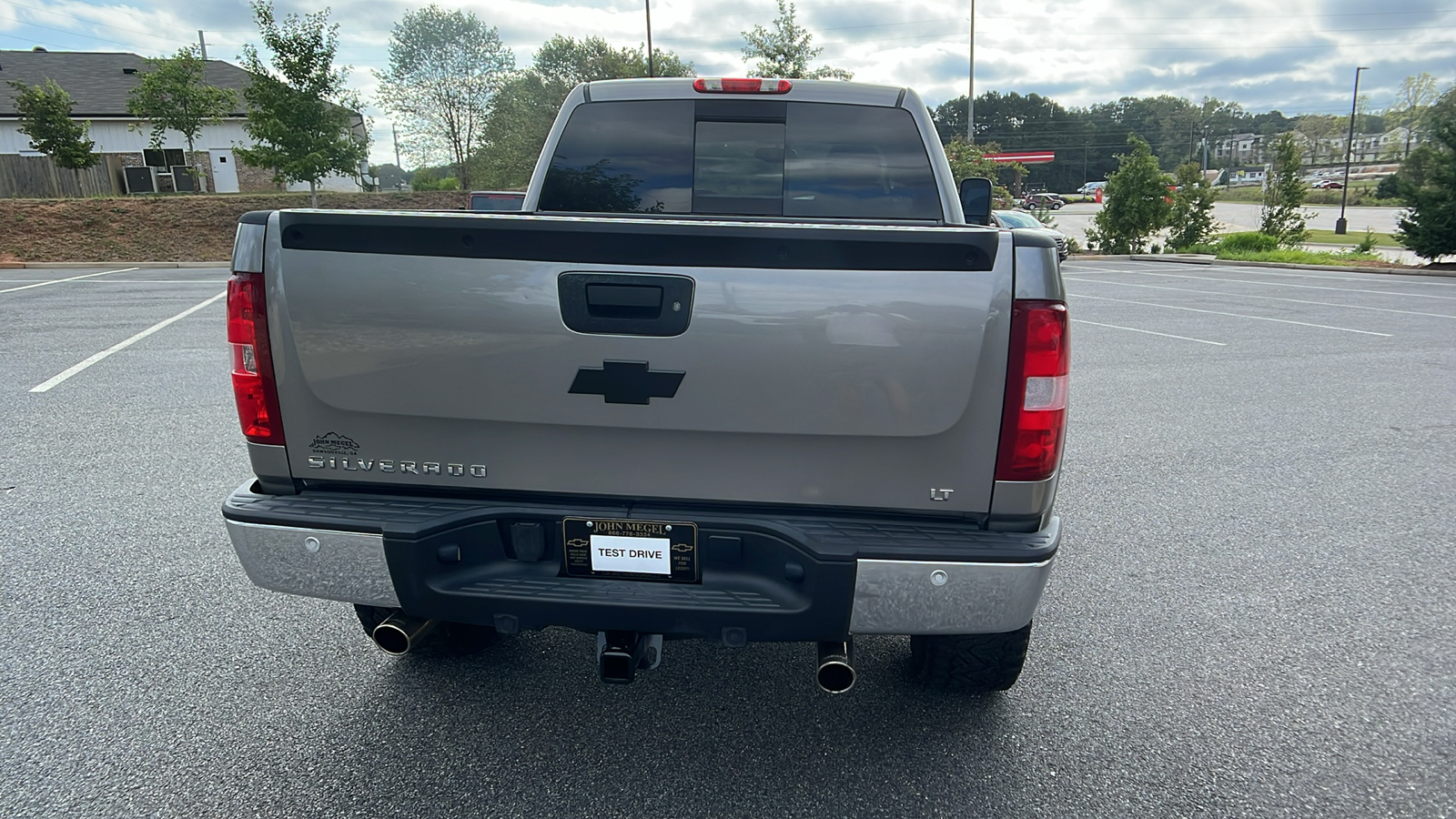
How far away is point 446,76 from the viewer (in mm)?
47906

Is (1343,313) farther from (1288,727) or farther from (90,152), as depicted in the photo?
(90,152)

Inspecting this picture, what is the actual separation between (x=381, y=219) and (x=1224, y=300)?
54.6 feet

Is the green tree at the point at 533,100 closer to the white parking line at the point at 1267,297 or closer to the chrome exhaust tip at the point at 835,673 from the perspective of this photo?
the white parking line at the point at 1267,297

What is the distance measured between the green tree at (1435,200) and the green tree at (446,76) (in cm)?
4146

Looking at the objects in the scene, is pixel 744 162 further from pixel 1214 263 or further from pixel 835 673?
pixel 1214 263

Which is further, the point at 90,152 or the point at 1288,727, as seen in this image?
the point at 90,152

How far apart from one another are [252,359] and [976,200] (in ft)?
10.8

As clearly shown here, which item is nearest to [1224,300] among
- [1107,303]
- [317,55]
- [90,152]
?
[1107,303]

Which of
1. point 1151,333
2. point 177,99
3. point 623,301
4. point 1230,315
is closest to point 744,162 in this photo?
point 623,301

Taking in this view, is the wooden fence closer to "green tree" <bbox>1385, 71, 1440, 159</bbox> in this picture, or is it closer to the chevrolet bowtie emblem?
the chevrolet bowtie emblem

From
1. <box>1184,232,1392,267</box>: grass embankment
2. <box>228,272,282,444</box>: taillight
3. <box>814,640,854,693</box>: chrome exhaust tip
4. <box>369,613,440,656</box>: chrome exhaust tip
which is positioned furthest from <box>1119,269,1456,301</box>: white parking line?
<box>228,272,282,444</box>: taillight

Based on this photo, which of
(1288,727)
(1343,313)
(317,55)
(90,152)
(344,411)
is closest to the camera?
(344,411)

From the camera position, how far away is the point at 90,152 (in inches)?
1198

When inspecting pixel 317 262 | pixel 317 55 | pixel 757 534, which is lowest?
pixel 757 534
